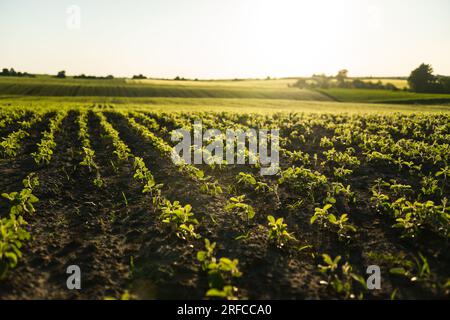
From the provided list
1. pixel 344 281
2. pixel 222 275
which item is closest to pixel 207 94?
pixel 222 275

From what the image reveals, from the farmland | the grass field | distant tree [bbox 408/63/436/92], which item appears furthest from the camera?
distant tree [bbox 408/63/436/92]

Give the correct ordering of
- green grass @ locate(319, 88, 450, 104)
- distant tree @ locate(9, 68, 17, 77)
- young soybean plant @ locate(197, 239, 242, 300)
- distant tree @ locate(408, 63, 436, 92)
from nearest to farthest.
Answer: young soybean plant @ locate(197, 239, 242, 300)
green grass @ locate(319, 88, 450, 104)
distant tree @ locate(408, 63, 436, 92)
distant tree @ locate(9, 68, 17, 77)

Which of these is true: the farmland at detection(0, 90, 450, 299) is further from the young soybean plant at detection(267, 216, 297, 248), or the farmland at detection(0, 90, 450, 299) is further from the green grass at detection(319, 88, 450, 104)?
the green grass at detection(319, 88, 450, 104)

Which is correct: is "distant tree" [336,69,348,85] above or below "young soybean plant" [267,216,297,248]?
above

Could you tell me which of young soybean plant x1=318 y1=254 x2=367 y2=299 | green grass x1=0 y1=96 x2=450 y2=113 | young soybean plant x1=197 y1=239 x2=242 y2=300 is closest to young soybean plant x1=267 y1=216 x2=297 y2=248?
young soybean plant x1=318 y1=254 x2=367 y2=299

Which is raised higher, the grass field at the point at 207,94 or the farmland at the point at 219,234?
the grass field at the point at 207,94

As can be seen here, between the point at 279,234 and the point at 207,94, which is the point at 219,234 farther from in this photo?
the point at 207,94

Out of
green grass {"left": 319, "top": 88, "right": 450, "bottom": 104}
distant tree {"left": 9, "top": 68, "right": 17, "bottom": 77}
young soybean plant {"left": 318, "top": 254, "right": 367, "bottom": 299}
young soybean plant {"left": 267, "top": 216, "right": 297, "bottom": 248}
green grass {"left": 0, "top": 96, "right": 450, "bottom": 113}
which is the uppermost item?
distant tree {"left": 9, "top": 68, "right": 17, "bottom": 77}

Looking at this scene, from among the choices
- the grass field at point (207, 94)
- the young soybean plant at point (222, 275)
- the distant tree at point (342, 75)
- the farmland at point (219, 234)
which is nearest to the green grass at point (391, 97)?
→ the grass field at point (207, 94)

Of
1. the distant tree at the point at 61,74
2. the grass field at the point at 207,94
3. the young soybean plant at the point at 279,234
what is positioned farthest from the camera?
the distant tree at the point at 61,74

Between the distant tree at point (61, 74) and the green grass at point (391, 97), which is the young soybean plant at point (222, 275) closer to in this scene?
the green grass at point (391, 97)

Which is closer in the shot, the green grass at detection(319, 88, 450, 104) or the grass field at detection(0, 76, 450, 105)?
the green grass at detection(319, 88, 450, 104)
